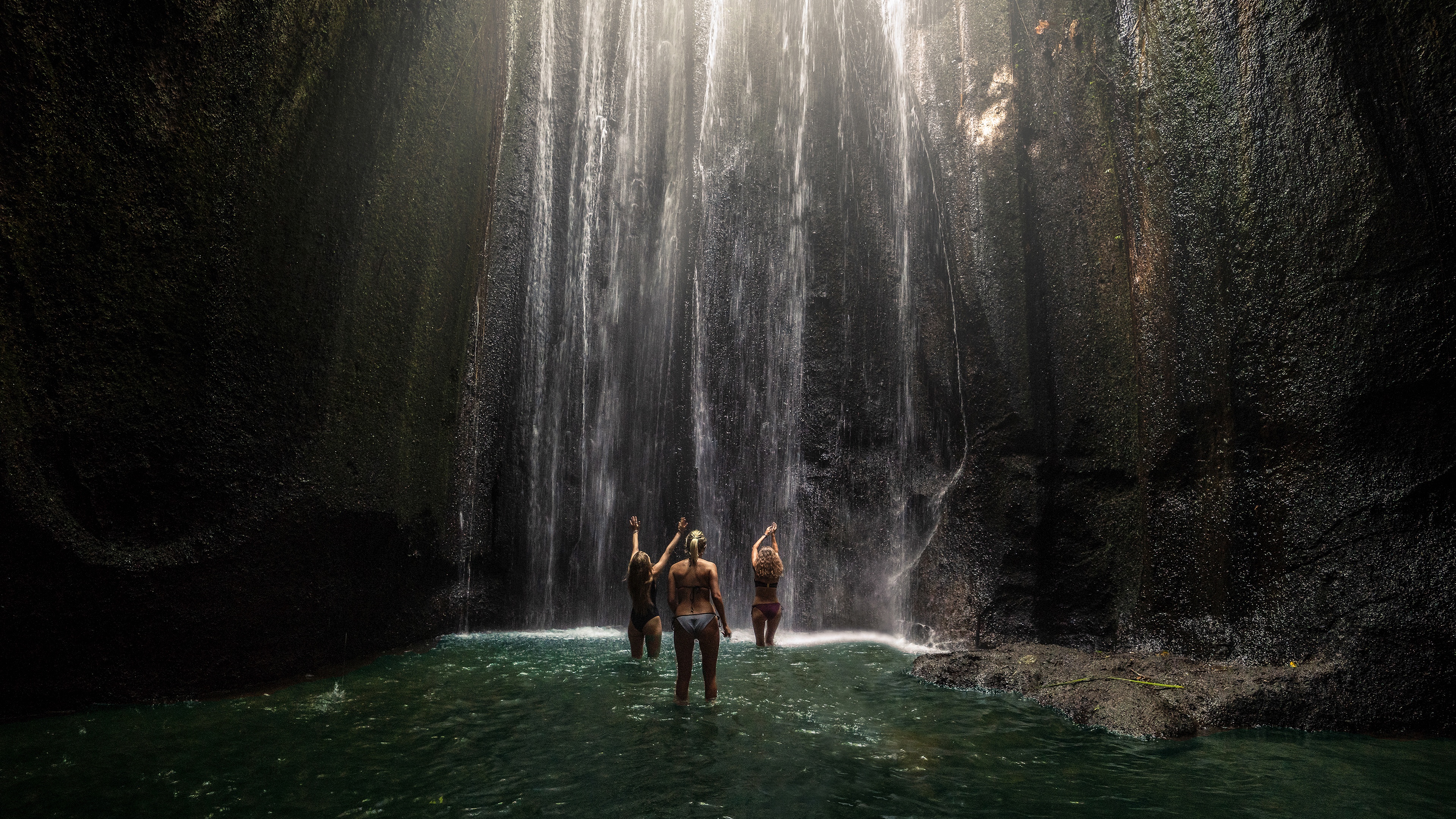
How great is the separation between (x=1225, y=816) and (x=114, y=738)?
7.14 meters

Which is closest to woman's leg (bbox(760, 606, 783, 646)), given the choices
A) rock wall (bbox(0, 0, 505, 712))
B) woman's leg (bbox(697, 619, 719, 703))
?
woman's leg (bbox(697, 619, 719, 703))

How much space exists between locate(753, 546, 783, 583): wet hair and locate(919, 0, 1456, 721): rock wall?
2131 mm

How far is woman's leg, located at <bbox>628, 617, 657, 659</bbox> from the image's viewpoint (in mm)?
9055

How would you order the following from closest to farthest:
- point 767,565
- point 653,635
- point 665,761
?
point 665,761 < point 653,635 < point 767,565

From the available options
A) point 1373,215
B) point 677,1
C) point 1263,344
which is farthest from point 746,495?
point 677,1

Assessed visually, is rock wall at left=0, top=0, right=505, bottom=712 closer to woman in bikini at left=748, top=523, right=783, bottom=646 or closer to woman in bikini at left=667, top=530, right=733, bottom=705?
woman in bikini at left=667, top=530, right=733, bottom=705

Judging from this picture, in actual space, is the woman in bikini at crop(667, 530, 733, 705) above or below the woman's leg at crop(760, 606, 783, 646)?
above

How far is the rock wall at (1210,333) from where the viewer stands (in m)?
6.47

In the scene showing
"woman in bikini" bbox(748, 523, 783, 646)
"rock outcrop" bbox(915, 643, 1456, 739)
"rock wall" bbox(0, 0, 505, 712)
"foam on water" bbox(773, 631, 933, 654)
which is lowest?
"foam on water" bbox(773, 631, 933, 654)

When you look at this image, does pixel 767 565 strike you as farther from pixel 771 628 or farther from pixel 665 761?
pixel 665 761

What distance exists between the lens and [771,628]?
10312mm

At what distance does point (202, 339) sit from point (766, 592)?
23.0 ft

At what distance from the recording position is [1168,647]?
768 cm

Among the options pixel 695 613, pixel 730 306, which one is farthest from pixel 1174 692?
pixel 730 306
